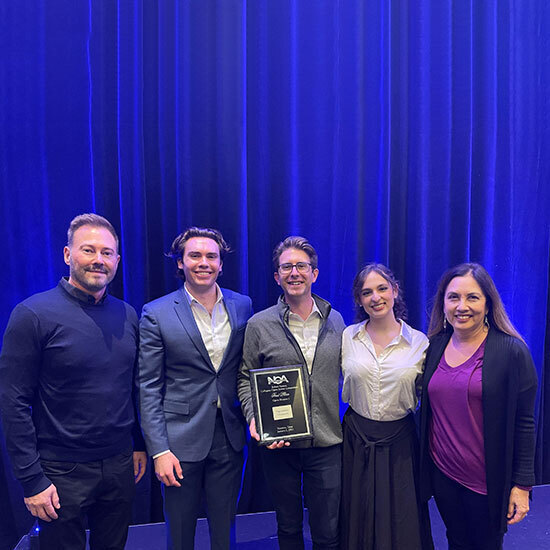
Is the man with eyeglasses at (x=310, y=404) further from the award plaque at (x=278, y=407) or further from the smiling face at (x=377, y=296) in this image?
Result: the smiling face at (x=377, y=296)

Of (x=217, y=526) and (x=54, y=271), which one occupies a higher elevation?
(x=54, y=271)

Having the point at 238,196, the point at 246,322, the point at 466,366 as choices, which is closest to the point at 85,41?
the point at 238,196

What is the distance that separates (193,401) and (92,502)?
21.1 inches

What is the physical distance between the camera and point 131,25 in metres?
2.42

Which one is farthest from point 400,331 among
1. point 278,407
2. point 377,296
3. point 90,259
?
point 90,259

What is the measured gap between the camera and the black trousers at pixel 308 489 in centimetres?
186

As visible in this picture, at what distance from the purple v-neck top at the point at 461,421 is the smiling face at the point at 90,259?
1417 mm

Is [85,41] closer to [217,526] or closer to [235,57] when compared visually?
[235,57]

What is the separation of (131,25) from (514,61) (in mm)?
2446

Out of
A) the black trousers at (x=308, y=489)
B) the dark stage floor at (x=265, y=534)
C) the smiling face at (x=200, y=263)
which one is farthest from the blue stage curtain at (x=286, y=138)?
the black trousers at (x=308, y=489)

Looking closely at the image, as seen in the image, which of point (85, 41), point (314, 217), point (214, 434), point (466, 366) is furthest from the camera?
point (314, 217)

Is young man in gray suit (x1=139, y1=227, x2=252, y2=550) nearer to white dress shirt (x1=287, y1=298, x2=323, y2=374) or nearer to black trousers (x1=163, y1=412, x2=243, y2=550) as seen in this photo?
black trousers (x1=163, y1=412, x2=243, y2=550)

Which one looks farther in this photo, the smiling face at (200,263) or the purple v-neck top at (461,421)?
the smiling face at (200,263)

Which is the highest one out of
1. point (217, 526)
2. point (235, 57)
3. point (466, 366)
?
point (235, 57)
